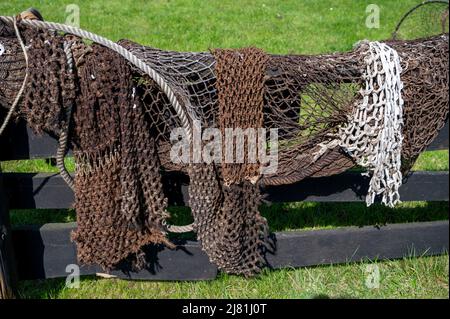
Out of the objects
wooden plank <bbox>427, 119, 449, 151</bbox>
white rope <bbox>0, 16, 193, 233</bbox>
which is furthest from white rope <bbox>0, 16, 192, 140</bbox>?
wooden plank <bbox>427, 119, 449, 151</bbox>

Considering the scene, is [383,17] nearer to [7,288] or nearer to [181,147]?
[181,147]

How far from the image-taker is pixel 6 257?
6.66 ft

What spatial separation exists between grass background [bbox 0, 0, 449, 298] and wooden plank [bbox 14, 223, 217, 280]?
8.6 inches

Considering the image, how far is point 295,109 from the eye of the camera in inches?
78.7

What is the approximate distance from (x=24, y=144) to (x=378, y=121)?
4.46ft

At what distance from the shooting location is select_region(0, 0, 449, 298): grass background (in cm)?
244

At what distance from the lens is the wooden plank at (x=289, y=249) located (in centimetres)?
214

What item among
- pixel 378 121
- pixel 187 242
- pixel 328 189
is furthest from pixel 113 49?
pixel 328 189

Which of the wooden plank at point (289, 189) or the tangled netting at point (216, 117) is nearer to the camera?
the tangled netting at point (216, 117)

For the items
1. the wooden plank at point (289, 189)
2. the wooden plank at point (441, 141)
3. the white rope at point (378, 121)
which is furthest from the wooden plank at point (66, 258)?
the wooden plank at point (441, 141)

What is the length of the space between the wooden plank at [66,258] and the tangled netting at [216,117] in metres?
0.14

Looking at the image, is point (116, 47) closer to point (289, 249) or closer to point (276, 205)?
point (289, 249)

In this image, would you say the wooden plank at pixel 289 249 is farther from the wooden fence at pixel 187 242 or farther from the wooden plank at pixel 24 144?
the wooden plank at pixel 24 144
